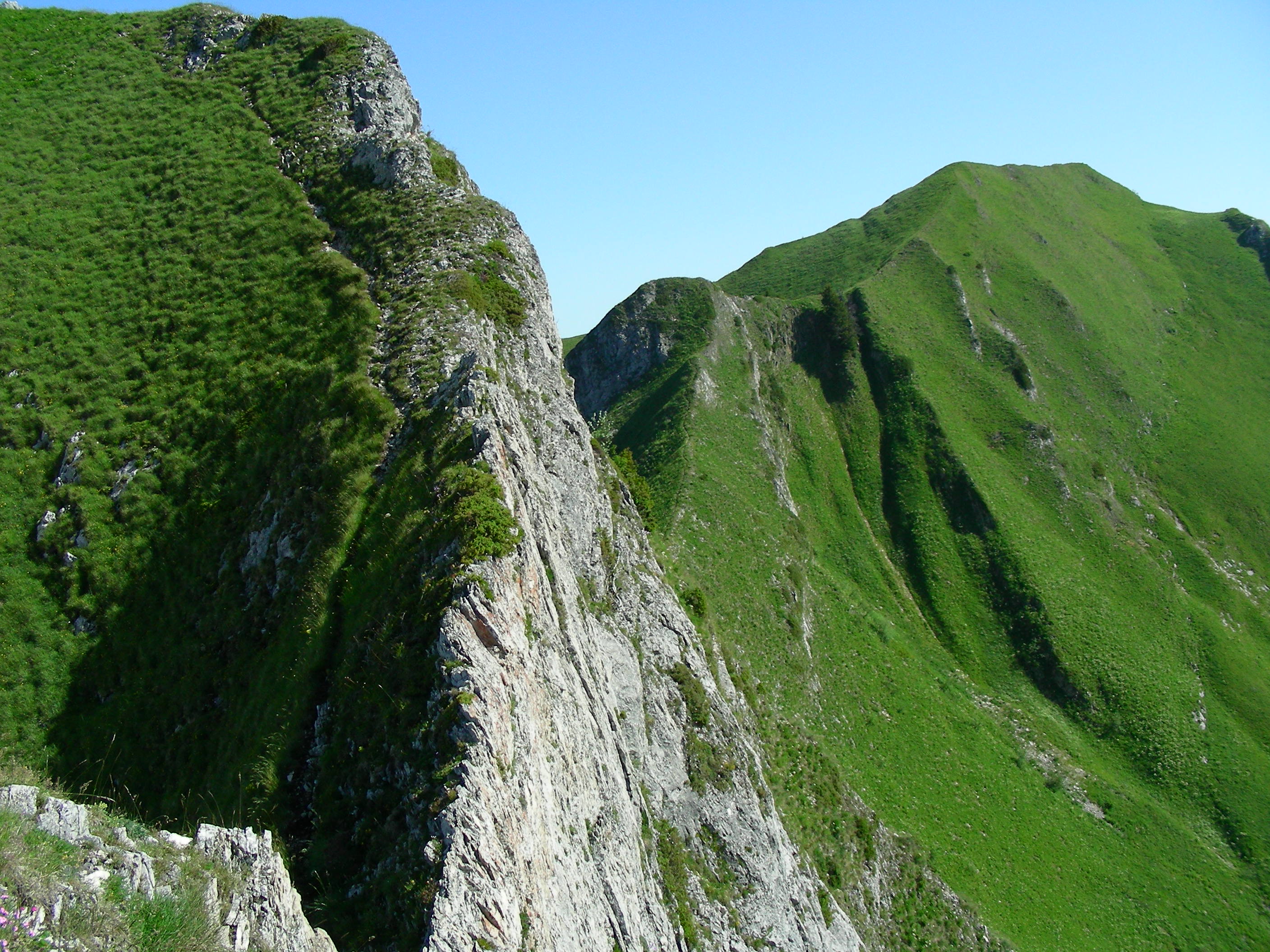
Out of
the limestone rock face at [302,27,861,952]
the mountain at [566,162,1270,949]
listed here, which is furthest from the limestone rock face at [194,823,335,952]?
the mountain at [566,162,1270,949]

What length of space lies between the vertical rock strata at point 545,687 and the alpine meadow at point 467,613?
0.18 m

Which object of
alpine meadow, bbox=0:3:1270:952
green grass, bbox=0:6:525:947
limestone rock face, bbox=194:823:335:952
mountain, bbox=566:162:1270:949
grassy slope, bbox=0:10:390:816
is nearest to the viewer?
limestone rock face, bbox=194:823:335:952

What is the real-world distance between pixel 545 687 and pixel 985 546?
7389cm

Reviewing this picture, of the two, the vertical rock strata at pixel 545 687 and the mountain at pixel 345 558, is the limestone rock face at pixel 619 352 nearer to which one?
the vertical rock strata at pixel 545 687

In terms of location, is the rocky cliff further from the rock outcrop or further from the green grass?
the rock outcrop

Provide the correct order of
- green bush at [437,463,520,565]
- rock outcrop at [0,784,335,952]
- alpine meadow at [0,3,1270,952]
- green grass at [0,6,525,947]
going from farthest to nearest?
1. green bush at [437,463,520,565]
2. green grass at [0,6,525,947]
3. alpine meadow at [0,3,1270,952]
4. rock outcrop at [0,784,335,952]

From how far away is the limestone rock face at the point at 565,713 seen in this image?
15.2 meters

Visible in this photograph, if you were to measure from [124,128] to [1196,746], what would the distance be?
99.3m

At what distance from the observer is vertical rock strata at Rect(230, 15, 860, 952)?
598 inches

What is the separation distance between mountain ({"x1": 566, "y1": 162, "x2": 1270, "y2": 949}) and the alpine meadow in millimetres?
520

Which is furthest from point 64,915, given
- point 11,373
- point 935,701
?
point 935,701

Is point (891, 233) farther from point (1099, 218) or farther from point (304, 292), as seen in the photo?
point (304, 292)

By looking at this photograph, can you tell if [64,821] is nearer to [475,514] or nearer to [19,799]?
[19,799]

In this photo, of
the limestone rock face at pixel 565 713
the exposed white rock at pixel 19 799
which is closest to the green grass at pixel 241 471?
the limestone rock face at pixel 565 713
